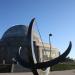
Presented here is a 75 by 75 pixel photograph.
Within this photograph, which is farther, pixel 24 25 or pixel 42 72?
pixel 24 25

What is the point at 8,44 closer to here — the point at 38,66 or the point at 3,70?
the point at 3,70

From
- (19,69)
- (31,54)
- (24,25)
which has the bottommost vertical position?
(19,69)

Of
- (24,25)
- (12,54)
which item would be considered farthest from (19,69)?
(24,25)

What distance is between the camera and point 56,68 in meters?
37.3

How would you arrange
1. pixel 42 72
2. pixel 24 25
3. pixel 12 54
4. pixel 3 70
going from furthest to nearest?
pixel 24 25 → pixel 12 54 → pixel 3 70 → pixel 42 72

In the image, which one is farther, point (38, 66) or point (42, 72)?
point (42, 72)

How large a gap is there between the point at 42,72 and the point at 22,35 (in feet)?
127

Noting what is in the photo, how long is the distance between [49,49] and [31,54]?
4558 cm

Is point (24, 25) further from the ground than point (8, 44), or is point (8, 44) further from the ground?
point (24, 25)

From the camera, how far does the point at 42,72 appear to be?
14375 millimetres

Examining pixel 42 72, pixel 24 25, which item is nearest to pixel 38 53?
pixel 24 25

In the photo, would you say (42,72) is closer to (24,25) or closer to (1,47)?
(1,47)

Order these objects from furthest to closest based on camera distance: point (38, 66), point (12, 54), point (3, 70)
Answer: point (12, 54) → point (3, 70) → point (38, 66)

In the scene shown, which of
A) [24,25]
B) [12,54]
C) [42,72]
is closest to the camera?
[42,72]
